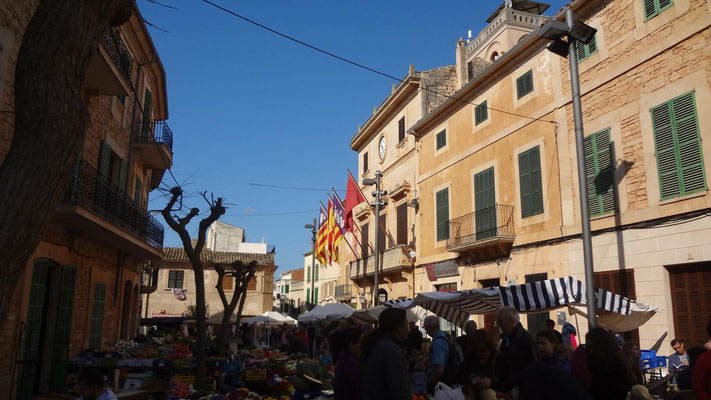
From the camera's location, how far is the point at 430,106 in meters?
23.8

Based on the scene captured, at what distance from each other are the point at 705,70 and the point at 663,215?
298cm

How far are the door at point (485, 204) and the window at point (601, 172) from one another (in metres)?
3.95

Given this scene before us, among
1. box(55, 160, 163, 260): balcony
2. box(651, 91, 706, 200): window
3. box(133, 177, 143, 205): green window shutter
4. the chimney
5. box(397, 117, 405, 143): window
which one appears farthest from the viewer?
box(397, 117, 405, 143): window

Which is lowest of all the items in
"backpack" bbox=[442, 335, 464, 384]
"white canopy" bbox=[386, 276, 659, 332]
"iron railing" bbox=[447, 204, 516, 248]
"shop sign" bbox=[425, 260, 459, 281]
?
"backpack" bbox=[442, 335, 464, 384]

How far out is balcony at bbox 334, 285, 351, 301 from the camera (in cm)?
3139

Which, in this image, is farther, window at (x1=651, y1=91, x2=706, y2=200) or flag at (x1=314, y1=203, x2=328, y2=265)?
flag at (x1=314, y1=203, x2=328, y2=265)

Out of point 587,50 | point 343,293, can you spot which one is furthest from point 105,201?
point 343,293

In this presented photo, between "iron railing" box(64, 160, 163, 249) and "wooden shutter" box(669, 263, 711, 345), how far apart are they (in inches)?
480

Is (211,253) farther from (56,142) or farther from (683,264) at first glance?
(56,142)

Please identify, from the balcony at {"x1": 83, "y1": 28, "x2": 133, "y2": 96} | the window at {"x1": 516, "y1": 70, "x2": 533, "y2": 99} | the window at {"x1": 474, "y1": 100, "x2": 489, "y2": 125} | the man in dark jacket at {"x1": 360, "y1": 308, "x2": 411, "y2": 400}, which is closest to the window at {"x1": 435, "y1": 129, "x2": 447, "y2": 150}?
the window at {"x1": 474, "y1": 100, "x2": 489, "y2": 125}

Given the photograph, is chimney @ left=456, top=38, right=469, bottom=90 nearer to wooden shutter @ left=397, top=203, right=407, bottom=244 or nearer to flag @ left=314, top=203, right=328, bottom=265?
wooden shutter @ left=397, top=203, right=407, bottom=244

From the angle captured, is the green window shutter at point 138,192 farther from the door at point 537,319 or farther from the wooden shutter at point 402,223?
the door at point 537,319

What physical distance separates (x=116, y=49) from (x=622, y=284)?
498 inches

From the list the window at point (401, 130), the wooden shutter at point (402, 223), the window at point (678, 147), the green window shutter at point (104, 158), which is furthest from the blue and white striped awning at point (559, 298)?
the window at point (401, 130)
